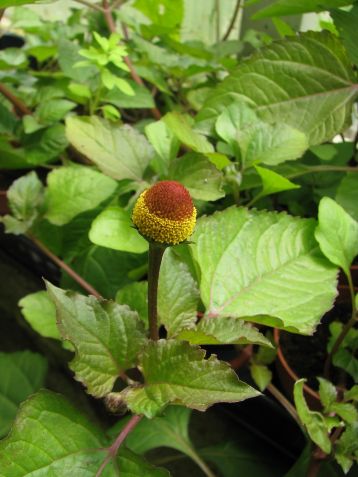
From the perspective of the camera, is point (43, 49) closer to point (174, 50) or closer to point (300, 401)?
point (174, 50)

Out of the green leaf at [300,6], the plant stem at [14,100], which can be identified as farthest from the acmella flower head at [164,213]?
the plant stem at [14,100]

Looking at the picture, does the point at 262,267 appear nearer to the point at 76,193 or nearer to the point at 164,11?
the point at 76,193

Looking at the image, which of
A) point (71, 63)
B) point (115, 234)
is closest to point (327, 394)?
point (115, 234)

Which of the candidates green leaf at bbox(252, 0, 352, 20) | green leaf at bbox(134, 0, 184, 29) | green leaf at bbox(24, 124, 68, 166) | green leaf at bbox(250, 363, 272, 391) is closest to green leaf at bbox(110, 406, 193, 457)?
green leaf at bbox(250, 363, 272, 391)

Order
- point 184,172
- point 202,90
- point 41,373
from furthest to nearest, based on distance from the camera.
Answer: point 202,90 → point 41,373 → point 184,172

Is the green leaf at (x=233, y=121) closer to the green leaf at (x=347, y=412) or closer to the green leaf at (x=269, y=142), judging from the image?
the green leaf at (x=269, y=142)

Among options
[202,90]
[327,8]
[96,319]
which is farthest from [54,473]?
[202,90]
